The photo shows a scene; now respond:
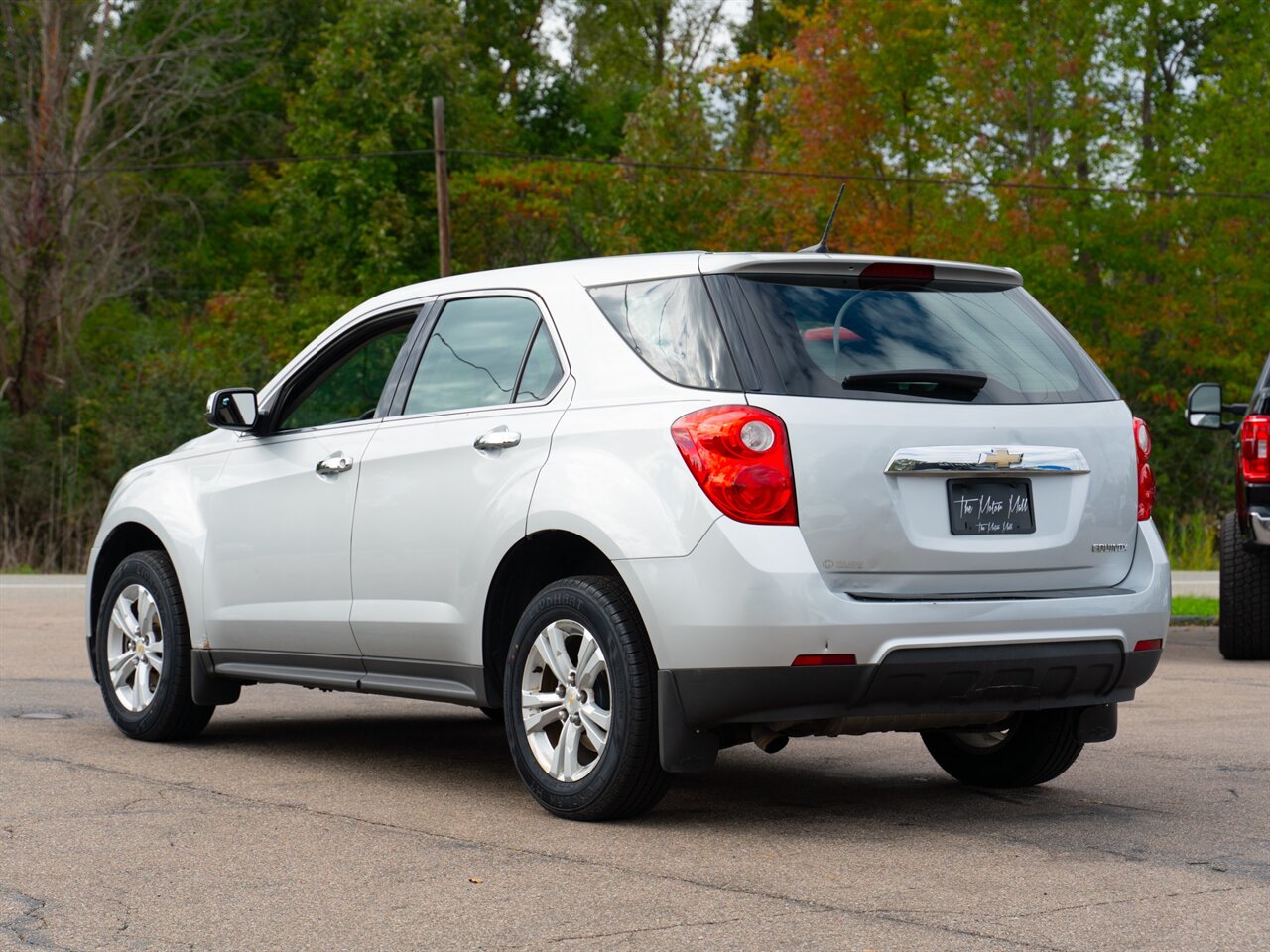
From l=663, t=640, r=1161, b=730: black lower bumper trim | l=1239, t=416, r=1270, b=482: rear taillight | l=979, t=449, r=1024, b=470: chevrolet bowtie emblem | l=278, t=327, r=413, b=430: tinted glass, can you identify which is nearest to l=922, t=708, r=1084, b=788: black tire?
l=663, t=640, r=1161, b=730: black lower bumper trim

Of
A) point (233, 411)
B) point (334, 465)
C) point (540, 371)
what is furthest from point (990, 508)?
point (233, 411)

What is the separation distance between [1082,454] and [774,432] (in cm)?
111

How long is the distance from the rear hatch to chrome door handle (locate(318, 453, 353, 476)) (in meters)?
1.80

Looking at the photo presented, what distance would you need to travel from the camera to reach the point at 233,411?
24.4 feet

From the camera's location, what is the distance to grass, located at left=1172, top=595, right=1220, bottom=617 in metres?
15.6

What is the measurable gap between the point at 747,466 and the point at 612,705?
0.88 metres

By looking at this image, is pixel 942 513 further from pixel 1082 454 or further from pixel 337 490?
pixel 337 490

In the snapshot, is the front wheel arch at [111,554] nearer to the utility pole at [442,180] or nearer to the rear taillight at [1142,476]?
the rear taillight at [1142,476]

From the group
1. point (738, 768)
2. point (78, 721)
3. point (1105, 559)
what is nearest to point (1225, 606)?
point (738, 768)

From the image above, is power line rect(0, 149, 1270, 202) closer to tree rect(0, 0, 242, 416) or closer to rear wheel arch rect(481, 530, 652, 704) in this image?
tree rect(0, 0, 242, 416)

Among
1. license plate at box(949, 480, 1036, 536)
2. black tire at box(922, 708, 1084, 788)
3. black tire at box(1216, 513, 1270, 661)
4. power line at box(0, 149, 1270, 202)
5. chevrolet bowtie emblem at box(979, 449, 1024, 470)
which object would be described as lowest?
black tire at box(1216, 513, 1270, 661)

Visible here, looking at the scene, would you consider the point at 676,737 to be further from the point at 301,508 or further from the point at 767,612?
the point at 301,508

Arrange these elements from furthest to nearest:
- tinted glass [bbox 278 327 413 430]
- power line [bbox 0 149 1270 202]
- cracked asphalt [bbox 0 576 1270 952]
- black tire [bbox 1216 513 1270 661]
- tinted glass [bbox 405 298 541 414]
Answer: power line [bbox 0 149 1270 202] → black tire [bbox 1216 513 1270 661] → tinted glass [bbox 278 327 413 430] → tinted glass [bbox 405 298 541 414] → cracked asphalt [bbox 0 576 1270 952]

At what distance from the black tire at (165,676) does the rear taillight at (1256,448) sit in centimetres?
636
